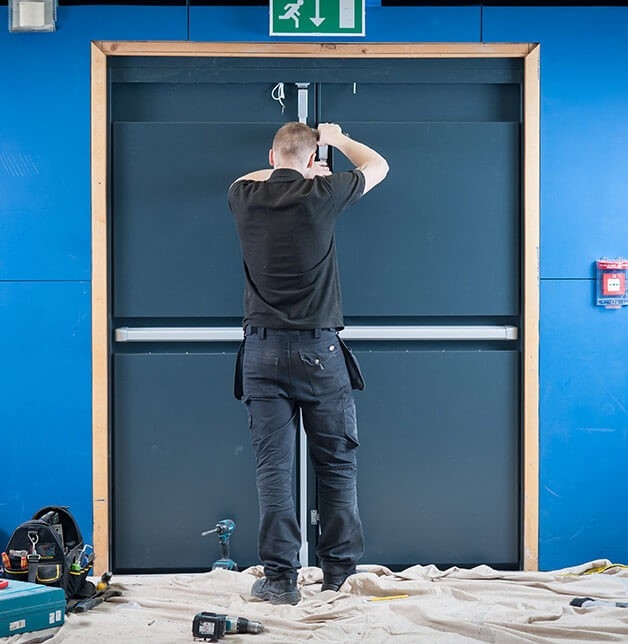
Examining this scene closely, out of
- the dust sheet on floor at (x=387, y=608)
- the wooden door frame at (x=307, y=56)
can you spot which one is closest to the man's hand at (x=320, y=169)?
the wooden door frame at (x=307, y=56)

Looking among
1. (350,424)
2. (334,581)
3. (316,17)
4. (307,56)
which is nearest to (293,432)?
(350,424)

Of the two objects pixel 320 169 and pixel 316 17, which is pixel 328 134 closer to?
pixel 320 169

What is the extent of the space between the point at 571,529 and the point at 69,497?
86.7 inches

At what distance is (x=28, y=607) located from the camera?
121 inches

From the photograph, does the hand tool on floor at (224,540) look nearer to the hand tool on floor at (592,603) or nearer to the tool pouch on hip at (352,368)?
the tool pouch on hip at (352,368)

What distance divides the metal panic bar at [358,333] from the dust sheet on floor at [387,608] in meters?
0.98

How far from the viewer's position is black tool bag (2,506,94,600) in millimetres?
3338

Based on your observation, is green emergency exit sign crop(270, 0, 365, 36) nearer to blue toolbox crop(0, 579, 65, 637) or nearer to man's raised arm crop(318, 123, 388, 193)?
man's raised arm crop(318, 123, 388, 193)

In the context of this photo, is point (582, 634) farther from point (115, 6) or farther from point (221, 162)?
point (115, 6)

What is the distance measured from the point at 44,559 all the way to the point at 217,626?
0.74 metres

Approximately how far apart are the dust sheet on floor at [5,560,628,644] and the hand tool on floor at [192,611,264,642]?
2 cm

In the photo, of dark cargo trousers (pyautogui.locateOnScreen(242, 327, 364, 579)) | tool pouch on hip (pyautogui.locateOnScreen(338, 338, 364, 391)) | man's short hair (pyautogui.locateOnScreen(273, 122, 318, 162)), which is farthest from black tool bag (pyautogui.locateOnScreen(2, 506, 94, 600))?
man's short hair (pyautogui.locateOnScreen(273, 122, 318, 162))

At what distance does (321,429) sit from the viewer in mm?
3539

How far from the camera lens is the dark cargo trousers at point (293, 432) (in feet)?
11.4
